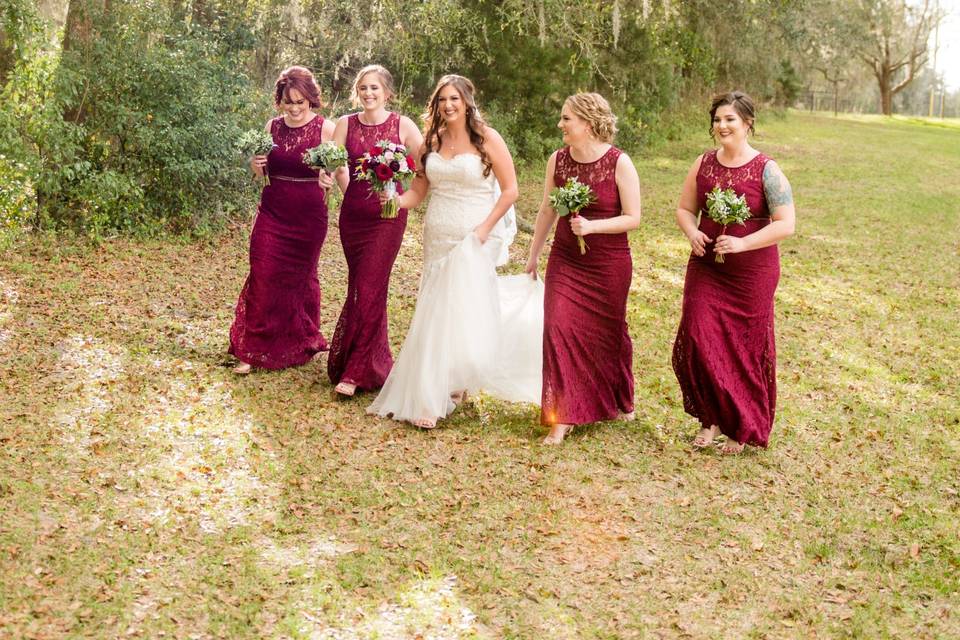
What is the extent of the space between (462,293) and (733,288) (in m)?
1.73

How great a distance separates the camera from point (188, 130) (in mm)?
11469

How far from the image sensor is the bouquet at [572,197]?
618 cm

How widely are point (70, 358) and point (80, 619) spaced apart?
380 centimetres

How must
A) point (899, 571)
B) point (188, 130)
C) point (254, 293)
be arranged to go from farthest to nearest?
point (188, 130)
point (254, 293)
point (899, 571)

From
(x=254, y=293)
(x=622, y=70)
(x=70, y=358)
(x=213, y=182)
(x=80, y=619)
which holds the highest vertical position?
(x=622, y=70)

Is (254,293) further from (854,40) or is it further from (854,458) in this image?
(854,40)

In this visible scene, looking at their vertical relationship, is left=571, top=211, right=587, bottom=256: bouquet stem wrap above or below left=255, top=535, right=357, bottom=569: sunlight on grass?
above

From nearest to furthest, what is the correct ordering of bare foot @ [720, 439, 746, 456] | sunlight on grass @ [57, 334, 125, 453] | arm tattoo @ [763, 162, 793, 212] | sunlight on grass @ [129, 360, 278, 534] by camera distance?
1. sunlight on grass @ [129, 360, 278, 534]
2. arm tattoo @ [763, 162, 793, 212]
3. sunlight on grass @ [57, 334, 125, 453]
4. bare foot @ [720, 439, 746, 456]

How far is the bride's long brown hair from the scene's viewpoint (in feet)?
21.5

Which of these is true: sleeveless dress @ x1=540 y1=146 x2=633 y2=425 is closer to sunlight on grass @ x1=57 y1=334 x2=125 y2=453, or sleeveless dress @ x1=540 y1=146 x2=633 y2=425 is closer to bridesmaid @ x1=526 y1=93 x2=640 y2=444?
bridesmaid @ x1=526 y1=93 x2=640 y2=444

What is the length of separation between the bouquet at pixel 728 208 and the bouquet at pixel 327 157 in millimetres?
2498

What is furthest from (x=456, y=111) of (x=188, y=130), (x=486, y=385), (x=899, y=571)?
(x=188, y=130)

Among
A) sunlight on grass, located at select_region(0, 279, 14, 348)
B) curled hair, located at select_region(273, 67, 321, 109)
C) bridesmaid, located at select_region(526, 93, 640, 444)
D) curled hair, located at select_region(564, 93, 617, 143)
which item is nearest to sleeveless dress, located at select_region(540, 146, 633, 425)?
bridesmaid, located at select_region(526, 93, 640, 444)

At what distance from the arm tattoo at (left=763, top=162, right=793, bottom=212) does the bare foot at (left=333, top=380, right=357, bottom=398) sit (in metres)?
3.09
